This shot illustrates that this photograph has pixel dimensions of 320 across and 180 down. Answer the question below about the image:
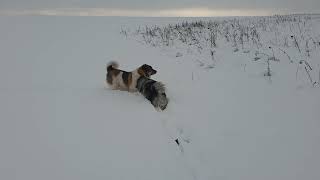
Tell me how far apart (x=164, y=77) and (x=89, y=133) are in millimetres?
4021

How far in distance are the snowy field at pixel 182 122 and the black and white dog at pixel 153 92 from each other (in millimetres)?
125

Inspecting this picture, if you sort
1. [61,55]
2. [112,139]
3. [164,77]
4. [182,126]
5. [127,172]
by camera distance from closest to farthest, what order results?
1. [127,172]
2. [112,139]
3. [182,126]
4. [164,77]
5. [61,55]

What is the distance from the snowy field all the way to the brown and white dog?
8.6 inches

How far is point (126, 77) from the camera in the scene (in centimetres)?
853

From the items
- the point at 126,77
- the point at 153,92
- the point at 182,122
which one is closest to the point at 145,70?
the point at 126,77

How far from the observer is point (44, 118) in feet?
20.6

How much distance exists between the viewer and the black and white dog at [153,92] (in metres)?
6.97

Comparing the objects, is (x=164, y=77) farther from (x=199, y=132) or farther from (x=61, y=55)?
(x=61, y=55)

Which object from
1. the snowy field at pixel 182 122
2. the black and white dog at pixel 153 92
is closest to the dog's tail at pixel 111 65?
the snowy field at pixel 182 122

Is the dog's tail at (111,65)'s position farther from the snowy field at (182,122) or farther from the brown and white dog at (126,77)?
the snowy field at (182,122)

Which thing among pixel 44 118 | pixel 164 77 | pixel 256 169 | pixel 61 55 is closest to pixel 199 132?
pixel 256 169

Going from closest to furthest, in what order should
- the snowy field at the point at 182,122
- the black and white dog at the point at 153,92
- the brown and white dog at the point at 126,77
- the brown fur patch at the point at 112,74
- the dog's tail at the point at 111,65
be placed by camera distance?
the snowy field at the point at 182,122 → the black and white dog at the point at 153,92 → the brown and white dog at the point at 126,77 → the brown fur patch at the point at 112,74 → the dog's tail at the point at 111,65

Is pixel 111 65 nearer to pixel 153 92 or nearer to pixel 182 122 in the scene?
pixel 153 92

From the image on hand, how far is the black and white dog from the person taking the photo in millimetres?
6973
